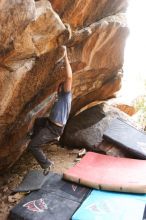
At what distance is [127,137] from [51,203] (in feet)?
10.5

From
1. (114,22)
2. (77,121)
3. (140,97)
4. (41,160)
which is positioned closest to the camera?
(41,160)

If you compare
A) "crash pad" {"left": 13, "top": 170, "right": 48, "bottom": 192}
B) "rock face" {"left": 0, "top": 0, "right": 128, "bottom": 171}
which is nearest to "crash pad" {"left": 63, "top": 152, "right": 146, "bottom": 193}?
"crash pad" {"left": 13, "top": 170, "right": 48, "bottom": 192}

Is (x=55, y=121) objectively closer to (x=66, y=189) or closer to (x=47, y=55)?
(x=47, y=55)

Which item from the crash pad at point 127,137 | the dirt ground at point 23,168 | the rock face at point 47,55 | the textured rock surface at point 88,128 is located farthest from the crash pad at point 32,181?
the crash pad at point 127,137

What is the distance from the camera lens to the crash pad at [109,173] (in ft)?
21.6

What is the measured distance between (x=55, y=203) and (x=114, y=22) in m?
4.41

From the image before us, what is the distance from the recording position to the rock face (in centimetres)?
506

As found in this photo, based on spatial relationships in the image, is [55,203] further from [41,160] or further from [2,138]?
[2,138]

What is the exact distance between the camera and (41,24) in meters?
5.31

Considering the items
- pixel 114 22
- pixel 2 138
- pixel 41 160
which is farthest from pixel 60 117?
Answer: pixel 114 22

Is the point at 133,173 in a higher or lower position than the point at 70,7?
lower

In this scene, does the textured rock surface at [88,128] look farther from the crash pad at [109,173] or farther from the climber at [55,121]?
the climber at [55,121]

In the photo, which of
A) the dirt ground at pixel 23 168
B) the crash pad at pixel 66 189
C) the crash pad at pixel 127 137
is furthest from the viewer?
the crash pad at pixel 127 137

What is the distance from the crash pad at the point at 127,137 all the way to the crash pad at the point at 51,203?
1962 mm
